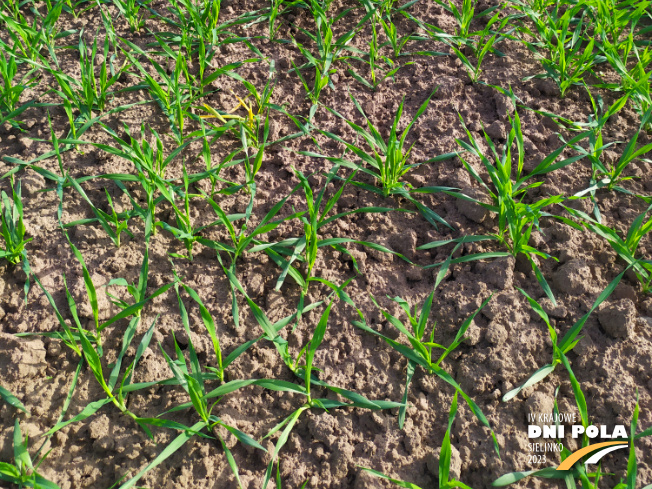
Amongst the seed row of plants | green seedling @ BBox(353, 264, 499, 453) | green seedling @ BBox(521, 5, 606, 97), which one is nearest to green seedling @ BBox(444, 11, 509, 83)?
the seed row of plants

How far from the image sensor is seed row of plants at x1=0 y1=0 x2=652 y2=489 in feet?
4.50

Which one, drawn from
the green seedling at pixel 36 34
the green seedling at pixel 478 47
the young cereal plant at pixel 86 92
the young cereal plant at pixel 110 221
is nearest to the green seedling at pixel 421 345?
the young cereal plant at pixel 110 221

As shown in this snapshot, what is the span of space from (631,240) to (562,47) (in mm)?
912

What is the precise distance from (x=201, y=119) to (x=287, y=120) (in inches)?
13.5

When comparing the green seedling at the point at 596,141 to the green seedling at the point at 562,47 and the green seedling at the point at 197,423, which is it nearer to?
the green seedling at the point at 562,47

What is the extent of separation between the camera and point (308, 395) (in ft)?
4.47

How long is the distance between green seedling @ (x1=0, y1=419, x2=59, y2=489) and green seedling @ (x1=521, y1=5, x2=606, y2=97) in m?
2.15

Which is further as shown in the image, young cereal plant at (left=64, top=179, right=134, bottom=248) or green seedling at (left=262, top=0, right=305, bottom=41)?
green seedling at (left=262, top=0, right=305, bottom=41)

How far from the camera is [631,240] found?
5.29 ft

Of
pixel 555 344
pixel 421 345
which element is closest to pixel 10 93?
pixel 421 345

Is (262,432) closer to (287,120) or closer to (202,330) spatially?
(202,330)

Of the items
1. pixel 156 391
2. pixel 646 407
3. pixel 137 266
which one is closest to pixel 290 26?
pixel 137 266

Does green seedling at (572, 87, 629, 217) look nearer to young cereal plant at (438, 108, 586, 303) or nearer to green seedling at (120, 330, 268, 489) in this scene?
young cereal plant at (438, 108, 586, 303)

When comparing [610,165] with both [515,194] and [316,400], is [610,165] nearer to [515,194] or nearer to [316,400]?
[515,194]
